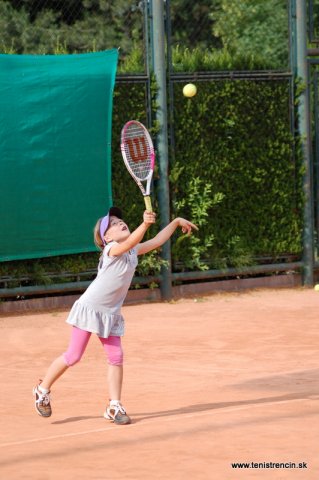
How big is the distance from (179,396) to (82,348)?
951 mm

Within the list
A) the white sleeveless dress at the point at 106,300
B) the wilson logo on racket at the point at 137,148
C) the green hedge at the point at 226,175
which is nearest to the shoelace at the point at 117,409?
the white sleeveless dress at the point at 106,300

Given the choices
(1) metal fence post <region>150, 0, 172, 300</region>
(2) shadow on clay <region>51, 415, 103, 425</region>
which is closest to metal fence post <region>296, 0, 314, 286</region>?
(1) metal fence post <region>150, 0, 172, 300</region>

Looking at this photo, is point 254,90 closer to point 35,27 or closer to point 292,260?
point 292,260

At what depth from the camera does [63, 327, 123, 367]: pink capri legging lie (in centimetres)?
643

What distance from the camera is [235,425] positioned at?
606cm

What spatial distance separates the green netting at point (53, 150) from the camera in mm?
10797

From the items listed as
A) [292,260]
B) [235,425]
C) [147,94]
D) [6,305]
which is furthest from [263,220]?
[235,425]

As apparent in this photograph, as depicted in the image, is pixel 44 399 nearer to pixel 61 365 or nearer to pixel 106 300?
pixel 61 365

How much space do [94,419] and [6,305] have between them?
15.1ft

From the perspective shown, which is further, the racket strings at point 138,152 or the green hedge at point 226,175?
the green hedge at point 226,175

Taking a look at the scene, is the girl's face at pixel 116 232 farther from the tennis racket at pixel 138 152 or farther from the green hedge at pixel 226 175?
the green hedge at pixel 226 175

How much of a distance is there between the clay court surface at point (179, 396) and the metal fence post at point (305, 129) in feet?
3.88

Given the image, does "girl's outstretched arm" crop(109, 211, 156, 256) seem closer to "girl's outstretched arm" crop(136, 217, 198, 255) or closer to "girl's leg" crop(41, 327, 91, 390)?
"girl's outstretched arm" crop(136, 217, 198, 255)

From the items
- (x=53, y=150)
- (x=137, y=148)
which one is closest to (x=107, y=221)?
(x=137, y=148)
